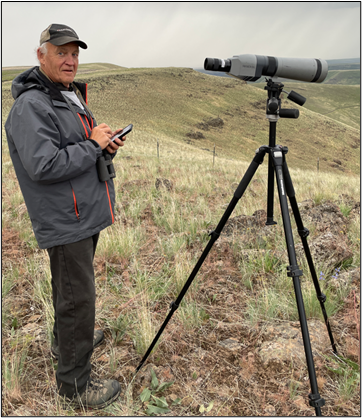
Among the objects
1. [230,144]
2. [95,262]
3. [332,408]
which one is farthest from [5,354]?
[230,144]

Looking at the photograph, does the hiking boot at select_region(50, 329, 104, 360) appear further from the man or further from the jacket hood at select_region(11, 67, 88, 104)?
the jacket hood at select_region(11, 67, 88, 104)

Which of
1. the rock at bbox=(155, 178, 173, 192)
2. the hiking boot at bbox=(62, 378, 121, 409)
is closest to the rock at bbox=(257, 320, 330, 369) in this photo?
the hiking boot at bbox=(62, 378, 121, 409)

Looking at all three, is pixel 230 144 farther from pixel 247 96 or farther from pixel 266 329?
pixel 266 329

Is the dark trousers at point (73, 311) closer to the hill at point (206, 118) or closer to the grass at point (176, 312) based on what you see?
the grass at point (176, 312)

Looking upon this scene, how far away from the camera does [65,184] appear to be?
170 centimetres

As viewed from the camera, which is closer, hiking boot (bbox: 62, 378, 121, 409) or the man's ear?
the man's ear

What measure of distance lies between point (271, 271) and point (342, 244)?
82 centimetres

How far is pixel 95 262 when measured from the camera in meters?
3.35

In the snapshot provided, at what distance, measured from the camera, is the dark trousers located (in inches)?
69.8

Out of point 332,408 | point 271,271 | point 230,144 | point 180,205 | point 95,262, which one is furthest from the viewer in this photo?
point 230,144

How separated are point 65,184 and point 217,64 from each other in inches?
44.5

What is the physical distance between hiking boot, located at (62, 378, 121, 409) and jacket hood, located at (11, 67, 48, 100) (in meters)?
1.81

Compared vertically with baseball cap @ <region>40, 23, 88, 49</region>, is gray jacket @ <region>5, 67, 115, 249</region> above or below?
below

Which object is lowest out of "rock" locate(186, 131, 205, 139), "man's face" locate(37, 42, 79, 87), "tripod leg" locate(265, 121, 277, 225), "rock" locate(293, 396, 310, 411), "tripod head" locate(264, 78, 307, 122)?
"rock" locate(293, 396, 310, 411)
